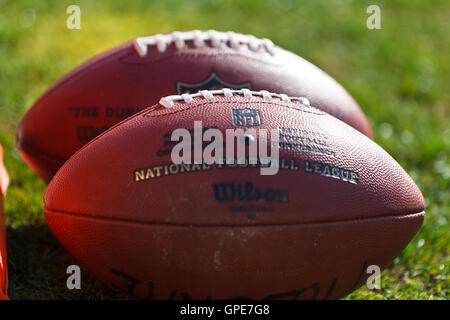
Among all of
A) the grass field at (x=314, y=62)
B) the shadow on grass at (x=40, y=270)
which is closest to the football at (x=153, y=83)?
the shadow on grass at (x=40, y=270)

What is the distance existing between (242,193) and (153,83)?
71 centimetres

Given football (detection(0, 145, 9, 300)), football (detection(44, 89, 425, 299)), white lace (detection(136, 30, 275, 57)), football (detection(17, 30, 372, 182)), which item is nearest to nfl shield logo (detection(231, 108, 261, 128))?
football (detection(44, 89, 425, 299))

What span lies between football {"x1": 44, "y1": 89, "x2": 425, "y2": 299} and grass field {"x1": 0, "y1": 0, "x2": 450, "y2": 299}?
394 millimetres

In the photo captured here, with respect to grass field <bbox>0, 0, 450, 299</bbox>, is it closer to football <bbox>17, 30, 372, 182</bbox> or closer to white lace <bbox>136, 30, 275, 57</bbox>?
football <bbox>17, 30, 372, 182</bbox>

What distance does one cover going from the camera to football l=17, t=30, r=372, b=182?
94.7 inches

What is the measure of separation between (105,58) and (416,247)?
1.42m

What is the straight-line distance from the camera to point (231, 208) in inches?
73.5

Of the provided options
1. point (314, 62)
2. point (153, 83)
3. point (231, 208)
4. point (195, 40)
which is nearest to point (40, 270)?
point (153, 83)

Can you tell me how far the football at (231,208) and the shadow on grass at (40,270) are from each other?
26 cm

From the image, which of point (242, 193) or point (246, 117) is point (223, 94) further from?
point (242, 193)

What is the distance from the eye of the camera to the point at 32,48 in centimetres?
405

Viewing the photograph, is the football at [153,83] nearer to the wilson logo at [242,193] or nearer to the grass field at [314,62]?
the grass field at [314,62]
